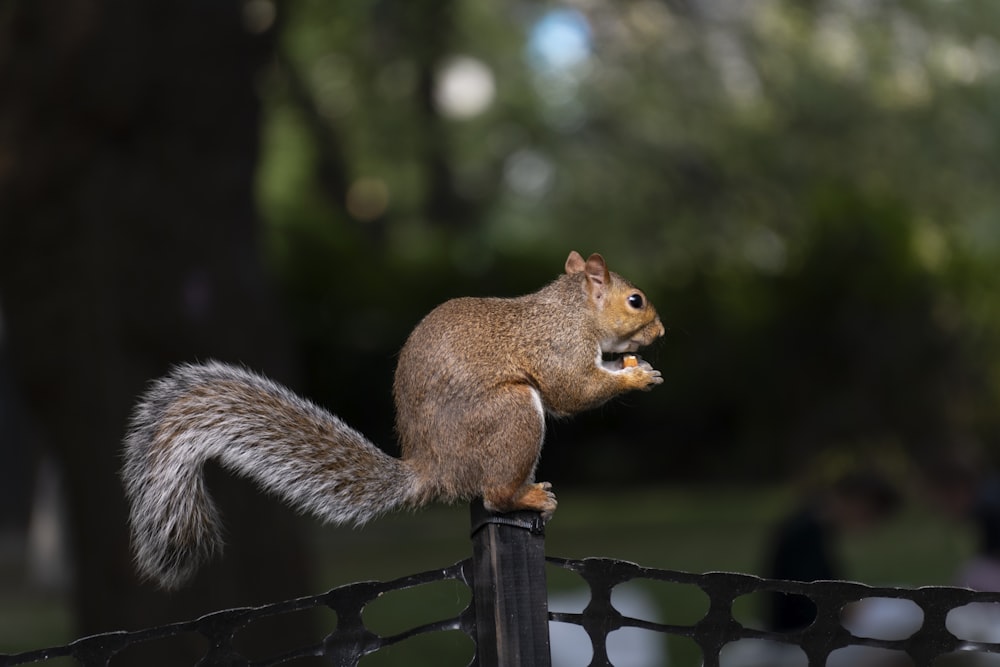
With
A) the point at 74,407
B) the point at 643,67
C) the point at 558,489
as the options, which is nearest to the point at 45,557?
the point at 558,489

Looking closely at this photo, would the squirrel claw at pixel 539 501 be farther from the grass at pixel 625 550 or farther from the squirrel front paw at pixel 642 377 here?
the grass at pixel 625 550

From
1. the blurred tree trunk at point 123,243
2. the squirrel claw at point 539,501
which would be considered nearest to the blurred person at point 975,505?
the blurred tree trunk at point 123,243

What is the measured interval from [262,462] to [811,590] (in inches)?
29.3

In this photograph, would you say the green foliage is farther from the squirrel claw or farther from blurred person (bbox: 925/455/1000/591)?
the squirrel claw

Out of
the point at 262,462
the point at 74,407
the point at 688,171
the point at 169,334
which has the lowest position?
the point at 262,462

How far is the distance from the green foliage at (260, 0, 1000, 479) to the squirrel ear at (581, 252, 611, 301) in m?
6.48

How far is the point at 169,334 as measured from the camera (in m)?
4.52

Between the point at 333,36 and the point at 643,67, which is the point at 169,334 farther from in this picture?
the point at 643,67

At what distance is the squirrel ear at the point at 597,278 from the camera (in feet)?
6.29

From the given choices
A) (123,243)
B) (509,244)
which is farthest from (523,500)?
(509,244)

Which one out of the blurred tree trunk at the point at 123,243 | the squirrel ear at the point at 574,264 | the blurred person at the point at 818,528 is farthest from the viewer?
the blurred person at the point at 818,528

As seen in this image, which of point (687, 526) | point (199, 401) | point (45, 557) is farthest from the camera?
point (687, 526)

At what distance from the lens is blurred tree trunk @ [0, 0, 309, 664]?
13.9 feet

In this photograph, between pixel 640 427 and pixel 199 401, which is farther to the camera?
pixel 640 427
